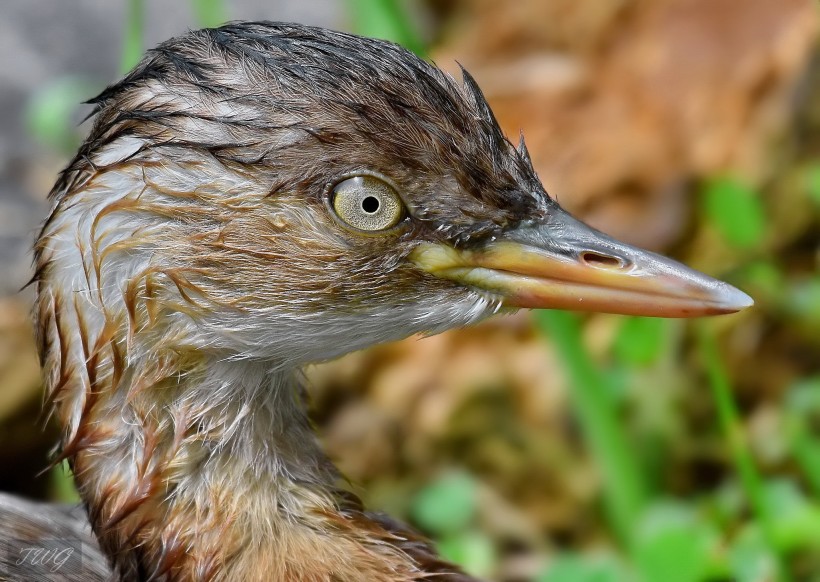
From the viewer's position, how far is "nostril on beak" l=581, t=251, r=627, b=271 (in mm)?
2129

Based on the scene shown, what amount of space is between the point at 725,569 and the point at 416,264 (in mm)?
1550

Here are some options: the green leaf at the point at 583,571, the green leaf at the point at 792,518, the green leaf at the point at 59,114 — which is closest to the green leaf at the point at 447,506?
the green leaf at the point at 583,571

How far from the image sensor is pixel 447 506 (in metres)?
3.68

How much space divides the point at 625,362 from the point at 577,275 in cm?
178

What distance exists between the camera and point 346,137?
2012mm

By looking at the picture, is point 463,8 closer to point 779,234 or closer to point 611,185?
point 611,185

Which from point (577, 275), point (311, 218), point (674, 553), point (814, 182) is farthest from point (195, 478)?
point (814, 182)

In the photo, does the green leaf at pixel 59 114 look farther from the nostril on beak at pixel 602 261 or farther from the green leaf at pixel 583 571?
the nostril on beak at pixel 602 261

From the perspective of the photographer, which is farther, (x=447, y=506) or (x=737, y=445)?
(x=447, y=506)

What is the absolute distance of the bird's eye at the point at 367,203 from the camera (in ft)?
6.62

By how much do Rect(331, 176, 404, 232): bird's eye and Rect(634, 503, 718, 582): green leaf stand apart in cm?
135

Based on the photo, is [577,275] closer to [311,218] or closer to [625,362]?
[311,218]

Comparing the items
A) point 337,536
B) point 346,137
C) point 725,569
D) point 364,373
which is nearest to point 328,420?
point 364,373

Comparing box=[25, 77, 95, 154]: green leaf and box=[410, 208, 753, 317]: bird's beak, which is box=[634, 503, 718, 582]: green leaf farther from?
box=[25, 77, 95, 154]: green leaf
